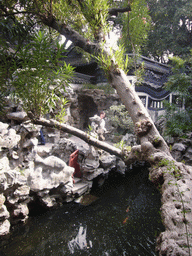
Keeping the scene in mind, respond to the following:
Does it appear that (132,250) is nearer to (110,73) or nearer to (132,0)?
(110,73)

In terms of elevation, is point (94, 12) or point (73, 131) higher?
point (94, 12)

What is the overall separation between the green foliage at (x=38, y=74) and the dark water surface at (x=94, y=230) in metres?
1.80

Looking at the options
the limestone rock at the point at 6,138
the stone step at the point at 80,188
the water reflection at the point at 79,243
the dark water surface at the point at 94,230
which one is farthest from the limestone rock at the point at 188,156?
the limestone rock at the point at 6,138

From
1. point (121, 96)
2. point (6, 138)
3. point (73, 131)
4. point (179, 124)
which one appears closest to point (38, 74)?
point (73, 131)

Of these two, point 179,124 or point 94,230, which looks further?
point 179,124

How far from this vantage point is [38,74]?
4.52ft

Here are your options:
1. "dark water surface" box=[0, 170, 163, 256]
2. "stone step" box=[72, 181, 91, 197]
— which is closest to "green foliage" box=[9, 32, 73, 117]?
"dark water surface" box=[0, 170, 163, 256]

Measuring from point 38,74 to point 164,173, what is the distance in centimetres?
125

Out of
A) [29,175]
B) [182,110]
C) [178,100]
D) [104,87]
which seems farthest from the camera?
[104,87]

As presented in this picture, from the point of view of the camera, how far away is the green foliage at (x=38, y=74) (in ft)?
4.29

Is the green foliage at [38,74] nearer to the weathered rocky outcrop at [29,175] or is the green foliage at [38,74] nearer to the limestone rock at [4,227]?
the weathered rocky outcrop at [29,175]

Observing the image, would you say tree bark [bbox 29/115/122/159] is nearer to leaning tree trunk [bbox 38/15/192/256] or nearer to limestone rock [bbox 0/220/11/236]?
leaning tree trunk [bbox 38/15/192/256]

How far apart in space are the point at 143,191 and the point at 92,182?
61.1 inches

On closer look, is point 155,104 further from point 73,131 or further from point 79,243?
point 73,131
